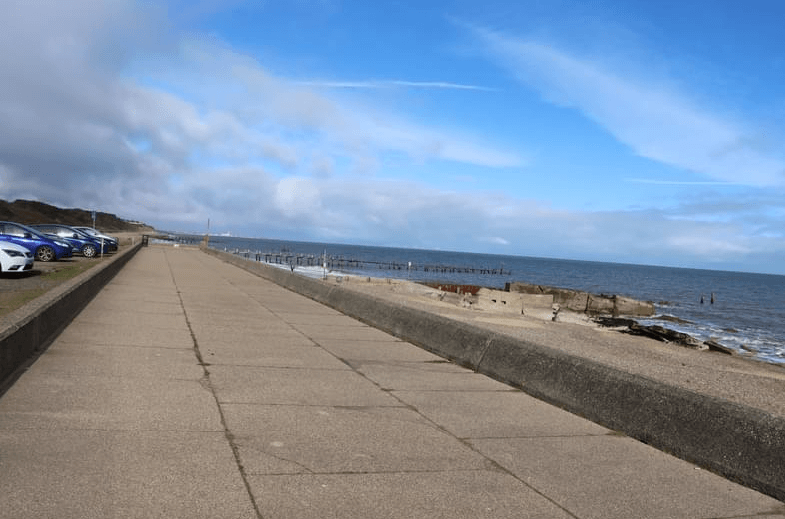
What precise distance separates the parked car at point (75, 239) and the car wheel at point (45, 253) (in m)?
5.85

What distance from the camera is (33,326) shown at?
308 inches

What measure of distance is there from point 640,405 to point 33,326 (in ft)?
21.9

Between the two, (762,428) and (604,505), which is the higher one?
(762,428)

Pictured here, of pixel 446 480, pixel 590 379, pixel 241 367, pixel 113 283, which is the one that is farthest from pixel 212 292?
pixel 446 480

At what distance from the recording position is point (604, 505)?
427cm

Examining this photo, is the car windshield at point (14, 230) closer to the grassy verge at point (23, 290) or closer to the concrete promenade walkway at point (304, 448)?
the grassy verge at point (23, 290)

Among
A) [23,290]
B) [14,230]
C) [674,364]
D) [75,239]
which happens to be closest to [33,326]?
[23,290]

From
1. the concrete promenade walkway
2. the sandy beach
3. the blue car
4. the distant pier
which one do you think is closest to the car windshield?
the blue car

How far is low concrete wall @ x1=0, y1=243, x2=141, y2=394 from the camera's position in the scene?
654 cm

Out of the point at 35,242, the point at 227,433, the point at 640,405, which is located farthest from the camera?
the point at 35,242

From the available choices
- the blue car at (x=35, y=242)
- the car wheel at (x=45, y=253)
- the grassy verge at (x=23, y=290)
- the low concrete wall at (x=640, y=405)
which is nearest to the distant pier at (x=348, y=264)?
the blue car at (x=35, y=242)

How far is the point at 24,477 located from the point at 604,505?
3594 millimetres

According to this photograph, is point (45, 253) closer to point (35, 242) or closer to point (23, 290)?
point (35, 242)

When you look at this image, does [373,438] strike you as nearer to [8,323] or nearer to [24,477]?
[24,477]
